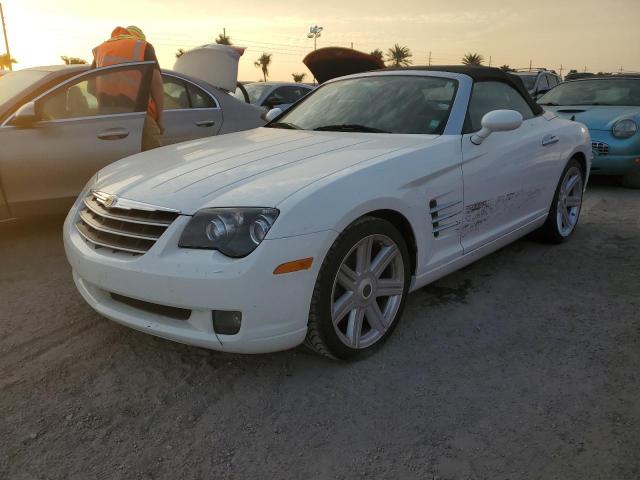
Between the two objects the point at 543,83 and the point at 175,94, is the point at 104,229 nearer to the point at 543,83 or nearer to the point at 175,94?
the point at 175,94

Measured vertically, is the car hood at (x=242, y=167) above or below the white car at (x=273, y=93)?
below

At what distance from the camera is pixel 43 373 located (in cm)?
259

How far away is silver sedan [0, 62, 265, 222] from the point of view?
4.27 metres

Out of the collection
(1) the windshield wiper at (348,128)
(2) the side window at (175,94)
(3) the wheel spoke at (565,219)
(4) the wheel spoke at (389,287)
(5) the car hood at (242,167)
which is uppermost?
(2) the side window at (175,94)

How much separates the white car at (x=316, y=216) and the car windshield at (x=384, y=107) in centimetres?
1

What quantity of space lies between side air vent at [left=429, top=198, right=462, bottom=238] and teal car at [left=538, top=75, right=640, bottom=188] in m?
4.56

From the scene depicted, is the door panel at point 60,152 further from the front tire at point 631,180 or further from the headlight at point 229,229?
the front tire at point 631,180

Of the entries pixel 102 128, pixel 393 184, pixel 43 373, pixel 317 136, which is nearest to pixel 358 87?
pixel 317 136

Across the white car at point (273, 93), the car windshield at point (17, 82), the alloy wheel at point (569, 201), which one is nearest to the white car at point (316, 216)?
the alloy wheel at point (569, 201)

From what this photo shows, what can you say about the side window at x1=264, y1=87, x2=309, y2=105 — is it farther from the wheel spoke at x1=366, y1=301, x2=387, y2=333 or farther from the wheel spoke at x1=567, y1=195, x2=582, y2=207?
the wheel spoke at x1=366, y1=301, x2=387, y2=333

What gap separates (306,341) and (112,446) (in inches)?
35.9

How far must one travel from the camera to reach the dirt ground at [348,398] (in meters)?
2.02

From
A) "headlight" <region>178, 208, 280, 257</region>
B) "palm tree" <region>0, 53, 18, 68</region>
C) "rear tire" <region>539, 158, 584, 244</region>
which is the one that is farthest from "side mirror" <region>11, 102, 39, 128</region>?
"palm tree" <region>0, 53, 18, 68</region>

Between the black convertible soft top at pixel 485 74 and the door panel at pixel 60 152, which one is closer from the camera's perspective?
the black convertible soft top at pixel 485 74
